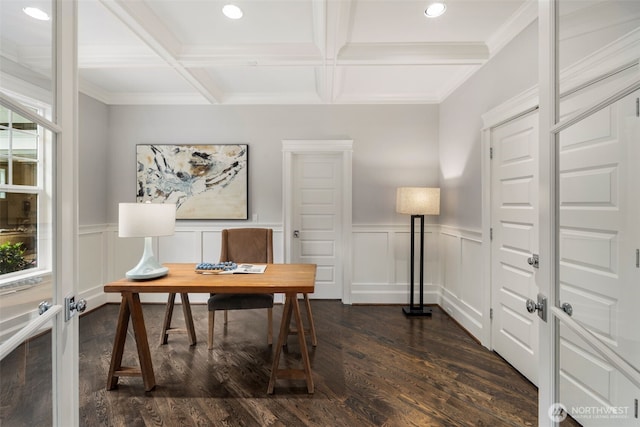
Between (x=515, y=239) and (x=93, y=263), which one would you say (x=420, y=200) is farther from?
(x=93, y=263)

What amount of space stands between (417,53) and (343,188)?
161 centimetres

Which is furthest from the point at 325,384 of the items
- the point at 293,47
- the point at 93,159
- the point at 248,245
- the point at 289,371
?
the point at 93,159

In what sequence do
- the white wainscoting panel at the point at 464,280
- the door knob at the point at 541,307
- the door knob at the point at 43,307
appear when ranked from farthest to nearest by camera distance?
the white wainscoting panel at the point at 464,280, the door knob at the point at 541,307, the door knob at the point at 43,307

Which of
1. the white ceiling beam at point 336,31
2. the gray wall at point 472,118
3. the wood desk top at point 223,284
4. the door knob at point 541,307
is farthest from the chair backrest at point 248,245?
the door knob at point 541,307

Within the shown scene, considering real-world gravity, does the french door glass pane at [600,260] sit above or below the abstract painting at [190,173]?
below

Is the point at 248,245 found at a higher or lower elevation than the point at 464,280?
higher

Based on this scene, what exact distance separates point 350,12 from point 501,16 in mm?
1090

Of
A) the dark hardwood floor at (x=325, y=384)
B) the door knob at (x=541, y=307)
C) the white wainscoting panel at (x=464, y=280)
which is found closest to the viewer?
the door knob at (x=541, y=307)

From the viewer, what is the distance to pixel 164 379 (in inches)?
78.1

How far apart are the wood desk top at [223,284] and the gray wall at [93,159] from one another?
197 centimetres

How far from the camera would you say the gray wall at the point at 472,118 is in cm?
200

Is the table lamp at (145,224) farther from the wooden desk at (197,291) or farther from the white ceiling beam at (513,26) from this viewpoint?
the white ceiling beam at (513,26)

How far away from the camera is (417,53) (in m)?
2.40

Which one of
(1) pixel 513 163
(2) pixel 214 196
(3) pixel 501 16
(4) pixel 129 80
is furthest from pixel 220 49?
(1) pixel 513 163
